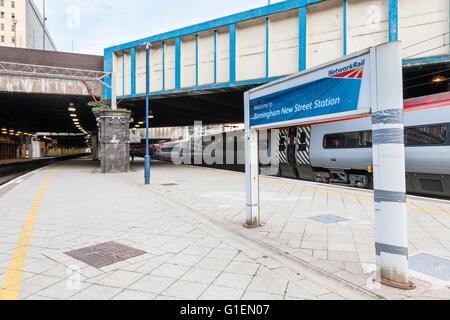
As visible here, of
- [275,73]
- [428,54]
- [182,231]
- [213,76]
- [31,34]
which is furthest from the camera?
[31,34]

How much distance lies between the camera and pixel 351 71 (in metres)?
3.40

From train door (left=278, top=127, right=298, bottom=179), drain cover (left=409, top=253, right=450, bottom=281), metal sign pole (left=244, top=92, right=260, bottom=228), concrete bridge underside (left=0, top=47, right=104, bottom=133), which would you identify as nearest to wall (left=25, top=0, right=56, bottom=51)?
→ concrete bridge underside (left=0, top=47, right=104, bottom=133)

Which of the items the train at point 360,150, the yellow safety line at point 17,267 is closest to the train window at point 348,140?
the train at point 360,150

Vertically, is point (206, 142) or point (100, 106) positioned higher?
point (100, 106)

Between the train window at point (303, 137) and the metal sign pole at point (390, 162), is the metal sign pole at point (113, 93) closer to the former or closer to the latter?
the train window at point (303, 137)

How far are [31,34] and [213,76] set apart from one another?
332ft

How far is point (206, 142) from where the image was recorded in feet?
101

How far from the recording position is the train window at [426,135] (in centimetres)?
845

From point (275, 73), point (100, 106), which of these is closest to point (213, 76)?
point (275, 73)

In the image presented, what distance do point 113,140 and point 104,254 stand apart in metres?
15.3

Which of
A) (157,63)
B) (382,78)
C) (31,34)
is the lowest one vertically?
(382,78)
